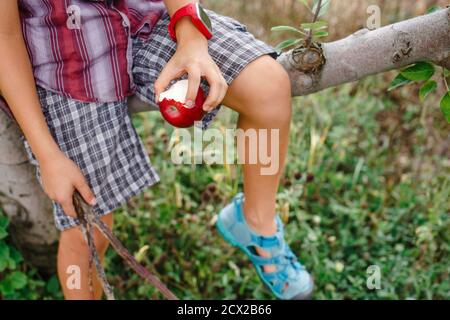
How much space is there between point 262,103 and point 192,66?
21 cm

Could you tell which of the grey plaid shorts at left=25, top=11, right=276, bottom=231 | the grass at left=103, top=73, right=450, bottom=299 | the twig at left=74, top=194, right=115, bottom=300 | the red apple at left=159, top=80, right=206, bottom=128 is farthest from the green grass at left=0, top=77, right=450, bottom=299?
the red apple at left=159, top=80, right=206, bottom=128

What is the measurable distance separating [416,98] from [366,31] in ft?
4.81

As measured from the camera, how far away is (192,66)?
1177 millimetres

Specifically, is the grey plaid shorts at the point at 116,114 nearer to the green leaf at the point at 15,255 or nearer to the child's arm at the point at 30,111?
the child's arm at the point at 30,111

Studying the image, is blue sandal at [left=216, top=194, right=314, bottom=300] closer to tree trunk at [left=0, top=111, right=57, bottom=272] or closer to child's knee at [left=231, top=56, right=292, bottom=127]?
child's knee at [left=231, top=56, right=292, bottom=127]

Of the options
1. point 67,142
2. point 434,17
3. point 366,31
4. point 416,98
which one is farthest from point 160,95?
point 416,98

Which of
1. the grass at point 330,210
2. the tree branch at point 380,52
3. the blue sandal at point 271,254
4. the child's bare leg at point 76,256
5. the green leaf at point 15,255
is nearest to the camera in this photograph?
the tree branch at point 380,52

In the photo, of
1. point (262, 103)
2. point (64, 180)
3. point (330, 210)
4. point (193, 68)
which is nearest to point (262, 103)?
point (262, 103)

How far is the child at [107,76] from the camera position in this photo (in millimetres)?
1222

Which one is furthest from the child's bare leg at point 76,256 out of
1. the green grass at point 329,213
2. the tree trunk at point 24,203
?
the green grass at point 329,213

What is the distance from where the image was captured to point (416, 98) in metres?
2.66

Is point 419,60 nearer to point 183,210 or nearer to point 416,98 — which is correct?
point 183,210

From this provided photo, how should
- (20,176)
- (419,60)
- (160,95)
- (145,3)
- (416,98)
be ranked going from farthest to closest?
(416,98) < (20,176) < (145,3) < (419,60) < (160,95)

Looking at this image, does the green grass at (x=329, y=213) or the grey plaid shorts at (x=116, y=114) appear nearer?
the grey plaid shorts at (x=116, y=114)
